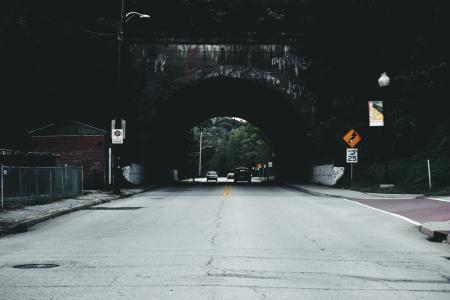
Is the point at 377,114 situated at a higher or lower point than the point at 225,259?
higher

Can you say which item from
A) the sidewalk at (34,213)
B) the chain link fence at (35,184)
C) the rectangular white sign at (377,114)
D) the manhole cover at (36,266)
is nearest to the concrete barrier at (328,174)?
the rectangular white sign at (377,114)

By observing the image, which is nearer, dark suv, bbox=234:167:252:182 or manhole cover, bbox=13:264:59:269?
manhole cover, bbox=13:264:59:269

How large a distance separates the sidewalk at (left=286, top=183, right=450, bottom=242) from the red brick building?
11.5 m

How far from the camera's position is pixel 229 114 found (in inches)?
2377

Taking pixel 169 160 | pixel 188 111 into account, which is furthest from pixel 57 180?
pixel 169 160

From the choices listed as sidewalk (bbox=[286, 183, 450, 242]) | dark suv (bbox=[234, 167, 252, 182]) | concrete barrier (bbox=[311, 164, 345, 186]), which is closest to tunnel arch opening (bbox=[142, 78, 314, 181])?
concrete barrier (bbox=[311, 164, 345, 186])

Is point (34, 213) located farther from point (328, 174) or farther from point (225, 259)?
point (328, 174)

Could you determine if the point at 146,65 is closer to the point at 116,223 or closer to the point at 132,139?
the point at 132,139

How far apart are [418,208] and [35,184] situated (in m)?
12.7

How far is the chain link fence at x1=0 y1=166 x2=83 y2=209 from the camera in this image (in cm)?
1961

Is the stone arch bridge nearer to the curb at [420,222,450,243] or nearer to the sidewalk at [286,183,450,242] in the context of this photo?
the sidewalk at [286,183,450,242]

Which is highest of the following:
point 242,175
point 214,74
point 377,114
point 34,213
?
point 214,74

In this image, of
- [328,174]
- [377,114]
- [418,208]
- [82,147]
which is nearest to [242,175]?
[328,174]

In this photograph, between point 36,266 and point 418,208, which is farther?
point 418,208
